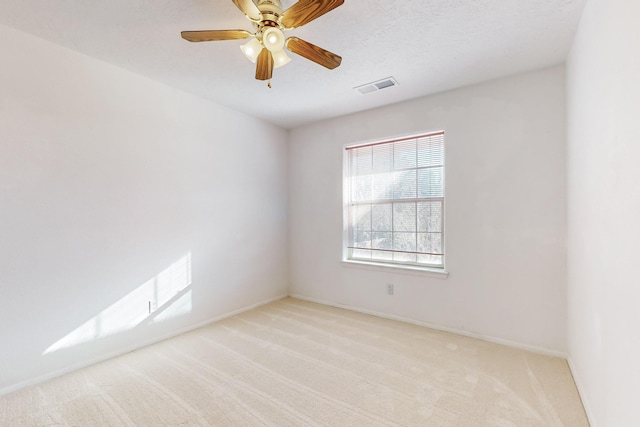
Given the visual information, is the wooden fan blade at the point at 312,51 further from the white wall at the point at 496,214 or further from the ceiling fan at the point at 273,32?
the white wall at the point at 496,214

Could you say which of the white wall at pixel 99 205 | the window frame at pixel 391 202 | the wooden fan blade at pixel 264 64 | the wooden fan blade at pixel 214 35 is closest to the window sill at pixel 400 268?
the window frame at pixel 391 202

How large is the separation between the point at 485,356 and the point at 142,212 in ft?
11.4

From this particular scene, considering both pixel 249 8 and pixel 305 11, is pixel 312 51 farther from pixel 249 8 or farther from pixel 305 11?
pixel 249 8

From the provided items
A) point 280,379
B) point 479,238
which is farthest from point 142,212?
point 479,238

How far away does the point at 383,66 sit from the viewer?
8.39 feet

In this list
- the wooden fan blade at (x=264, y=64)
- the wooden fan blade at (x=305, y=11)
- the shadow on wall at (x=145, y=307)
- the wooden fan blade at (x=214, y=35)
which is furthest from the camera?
the shadow on wall at (x=145, y=307)

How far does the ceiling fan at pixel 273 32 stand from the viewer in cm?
151

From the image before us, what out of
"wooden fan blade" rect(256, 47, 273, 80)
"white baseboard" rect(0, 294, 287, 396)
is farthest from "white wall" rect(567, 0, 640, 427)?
"white baseboard" rect(0, 294, 287, 396)

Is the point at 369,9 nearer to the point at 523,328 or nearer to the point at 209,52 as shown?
the point at 209,52

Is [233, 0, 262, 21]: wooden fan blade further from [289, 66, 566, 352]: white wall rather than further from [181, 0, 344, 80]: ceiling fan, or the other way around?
[289, 66, 566, 352]: white wall

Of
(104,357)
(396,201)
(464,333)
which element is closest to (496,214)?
(396,201)

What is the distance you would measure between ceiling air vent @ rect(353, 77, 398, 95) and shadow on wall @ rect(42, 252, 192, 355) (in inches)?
103

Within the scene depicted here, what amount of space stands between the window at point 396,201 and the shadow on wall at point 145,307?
2064mm

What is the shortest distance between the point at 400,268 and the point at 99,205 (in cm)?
312
